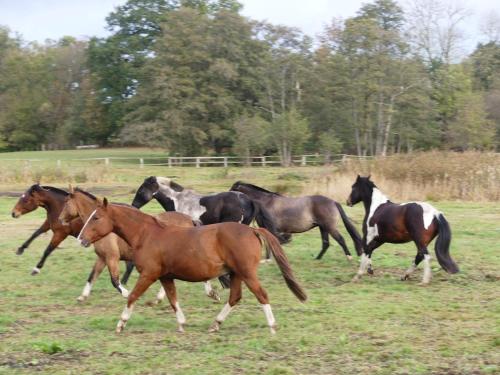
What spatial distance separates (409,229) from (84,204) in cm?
484

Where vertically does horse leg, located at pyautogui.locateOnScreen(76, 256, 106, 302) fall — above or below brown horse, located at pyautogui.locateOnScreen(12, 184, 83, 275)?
below

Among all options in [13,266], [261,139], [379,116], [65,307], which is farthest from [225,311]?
[379,116]

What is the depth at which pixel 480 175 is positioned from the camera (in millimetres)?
21453

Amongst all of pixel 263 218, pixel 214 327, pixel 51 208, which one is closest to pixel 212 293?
pixel 214 327

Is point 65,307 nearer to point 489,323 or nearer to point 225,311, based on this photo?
point 225,311

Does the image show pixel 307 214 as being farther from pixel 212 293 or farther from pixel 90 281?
pixel 90 281

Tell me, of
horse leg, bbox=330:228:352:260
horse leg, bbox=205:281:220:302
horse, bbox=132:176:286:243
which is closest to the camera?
horse leg, bbox=205:281:220:302

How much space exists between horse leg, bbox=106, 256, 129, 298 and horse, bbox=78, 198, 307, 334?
64.1 inches

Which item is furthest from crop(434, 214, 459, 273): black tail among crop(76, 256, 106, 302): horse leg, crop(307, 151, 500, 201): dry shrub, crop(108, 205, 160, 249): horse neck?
crop(307, 151, 500, 201): dry shrub

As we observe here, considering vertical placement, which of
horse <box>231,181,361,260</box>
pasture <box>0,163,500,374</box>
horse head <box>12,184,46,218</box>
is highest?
horse head <box>12,184,46,218</box>

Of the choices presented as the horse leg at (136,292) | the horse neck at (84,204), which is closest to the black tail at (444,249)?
the horse leg at (136,292)

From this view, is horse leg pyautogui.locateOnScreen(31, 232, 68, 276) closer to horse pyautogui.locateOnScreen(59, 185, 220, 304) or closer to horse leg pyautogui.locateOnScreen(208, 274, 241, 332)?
horse pyautogui.locateOnScreen(59, 185, 220, 304)

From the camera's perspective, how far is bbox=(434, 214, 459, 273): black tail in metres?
9.89

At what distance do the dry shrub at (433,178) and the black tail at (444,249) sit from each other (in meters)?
10.7
